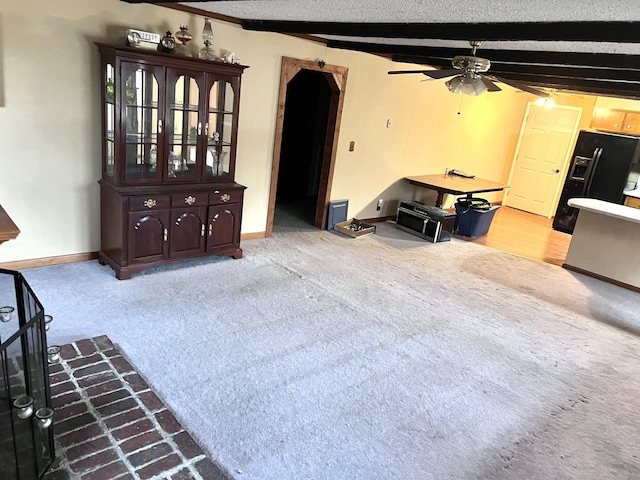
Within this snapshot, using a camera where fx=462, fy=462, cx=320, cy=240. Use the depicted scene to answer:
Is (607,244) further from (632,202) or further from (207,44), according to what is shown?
(207,44)

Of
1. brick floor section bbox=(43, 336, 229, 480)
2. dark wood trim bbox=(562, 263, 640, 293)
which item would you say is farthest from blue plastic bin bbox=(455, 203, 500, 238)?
brick floor section bbox=(43, 336, 229, 480)

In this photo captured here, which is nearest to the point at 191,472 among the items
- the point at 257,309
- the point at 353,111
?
the point at 257,309

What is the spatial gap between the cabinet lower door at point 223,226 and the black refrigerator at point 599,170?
5.41 metres

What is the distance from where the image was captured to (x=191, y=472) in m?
2.00

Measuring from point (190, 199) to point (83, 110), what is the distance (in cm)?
107

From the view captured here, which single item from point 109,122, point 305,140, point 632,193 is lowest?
point 632,193

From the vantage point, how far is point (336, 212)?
19.4 feet

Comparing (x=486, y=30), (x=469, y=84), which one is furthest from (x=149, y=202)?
(x=486, y=30)

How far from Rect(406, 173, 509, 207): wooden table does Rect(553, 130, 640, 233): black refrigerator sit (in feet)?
4.96

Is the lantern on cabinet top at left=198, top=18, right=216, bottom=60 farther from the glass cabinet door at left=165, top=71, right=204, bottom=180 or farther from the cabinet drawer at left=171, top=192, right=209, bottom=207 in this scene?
the cabinet drawer at left=171, top=192, right=209, bottom=207

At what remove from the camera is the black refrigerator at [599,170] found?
21.7 feet

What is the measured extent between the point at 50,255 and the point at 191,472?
8.68 ft

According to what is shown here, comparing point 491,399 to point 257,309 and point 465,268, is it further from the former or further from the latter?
point 465,268

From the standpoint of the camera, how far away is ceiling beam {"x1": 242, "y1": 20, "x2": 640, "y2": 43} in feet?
7.68
